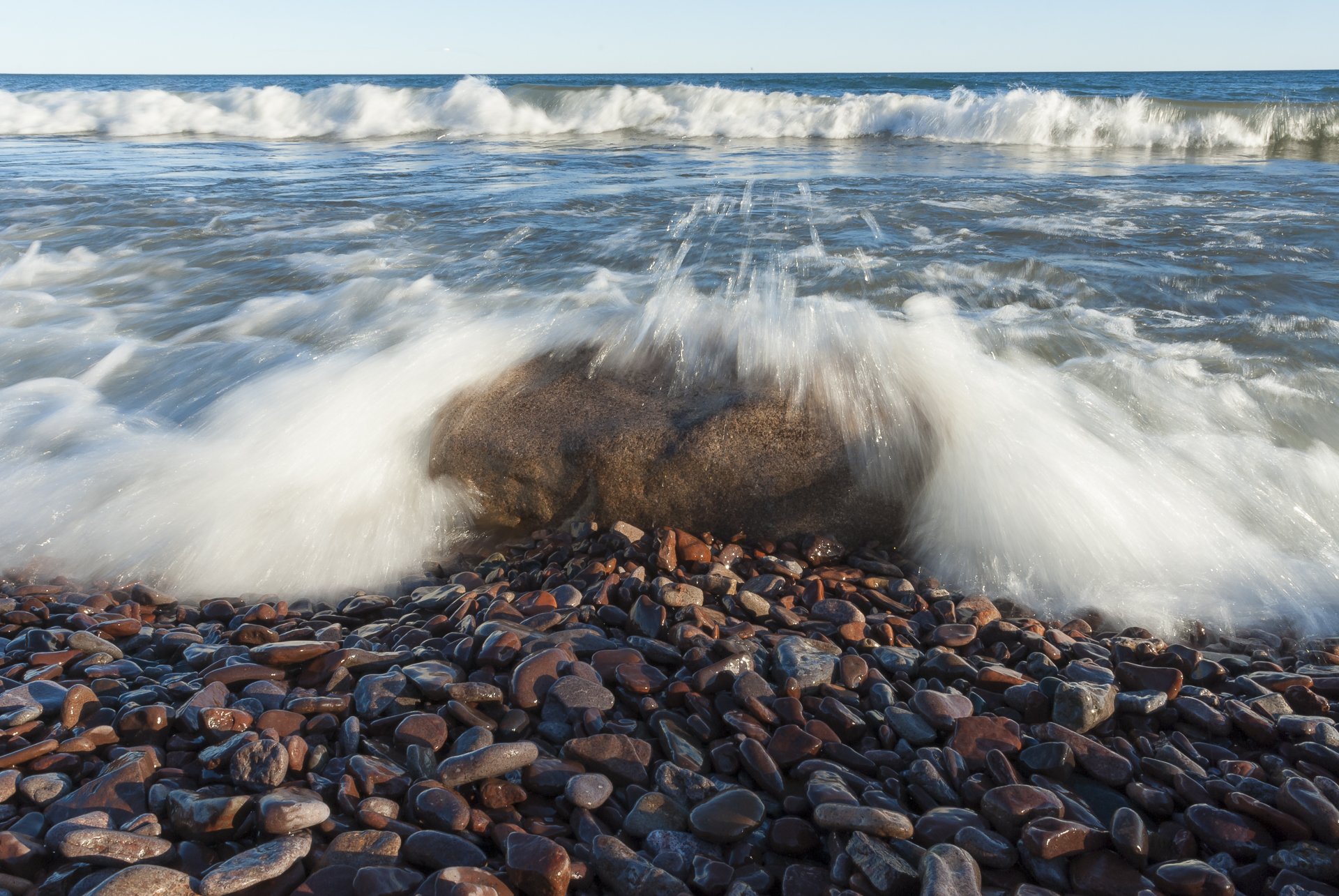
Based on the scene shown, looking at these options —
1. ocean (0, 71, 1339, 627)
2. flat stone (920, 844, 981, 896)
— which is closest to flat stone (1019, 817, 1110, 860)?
flat stone (920, 844, 981, 896)

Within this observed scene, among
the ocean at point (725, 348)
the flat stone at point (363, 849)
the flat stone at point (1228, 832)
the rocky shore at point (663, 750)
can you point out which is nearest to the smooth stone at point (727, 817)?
the rocky shore at point (663, 750)

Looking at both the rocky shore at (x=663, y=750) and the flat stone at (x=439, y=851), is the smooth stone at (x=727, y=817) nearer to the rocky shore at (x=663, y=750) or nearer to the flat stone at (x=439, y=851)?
the rocky shore at (x=663, y=750)

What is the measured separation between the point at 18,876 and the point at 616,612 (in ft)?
4.12

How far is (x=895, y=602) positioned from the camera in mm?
2254

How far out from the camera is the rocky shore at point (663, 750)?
1258mm

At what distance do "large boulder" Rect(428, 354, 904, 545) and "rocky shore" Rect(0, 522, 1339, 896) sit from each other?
48 centimetres

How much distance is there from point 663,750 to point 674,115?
62.0 ft

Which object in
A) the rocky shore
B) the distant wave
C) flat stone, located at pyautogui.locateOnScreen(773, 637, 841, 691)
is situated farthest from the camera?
the distant wave

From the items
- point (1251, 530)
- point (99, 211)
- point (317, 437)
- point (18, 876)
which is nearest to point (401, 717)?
point (18, 876)

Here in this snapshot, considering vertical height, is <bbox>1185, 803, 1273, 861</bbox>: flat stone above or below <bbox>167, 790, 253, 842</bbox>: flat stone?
below

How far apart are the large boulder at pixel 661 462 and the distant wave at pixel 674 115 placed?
14.2m

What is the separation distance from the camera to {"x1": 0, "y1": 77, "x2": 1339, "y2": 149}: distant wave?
14.4 metres

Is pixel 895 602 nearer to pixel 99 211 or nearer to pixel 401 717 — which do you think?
pixel 401 717

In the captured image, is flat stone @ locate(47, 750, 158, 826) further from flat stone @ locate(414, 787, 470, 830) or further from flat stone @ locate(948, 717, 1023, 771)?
flat stone @ locate(948, 717, 1023, 771)
